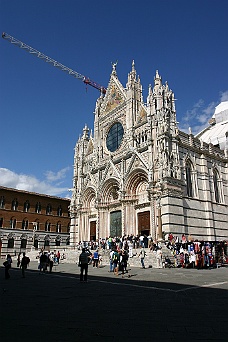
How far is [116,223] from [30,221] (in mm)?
20070

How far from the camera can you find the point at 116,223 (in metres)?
33.4

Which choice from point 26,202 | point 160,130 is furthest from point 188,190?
point 26,202

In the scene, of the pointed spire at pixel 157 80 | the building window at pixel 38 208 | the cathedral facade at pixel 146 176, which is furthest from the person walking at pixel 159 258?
the building window at pixel 38 208

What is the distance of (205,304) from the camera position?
23.7ft

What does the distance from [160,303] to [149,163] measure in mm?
22169

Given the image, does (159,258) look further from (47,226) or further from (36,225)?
(47,226)

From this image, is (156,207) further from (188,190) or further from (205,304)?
(205,304)

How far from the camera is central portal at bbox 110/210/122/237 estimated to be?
107ft

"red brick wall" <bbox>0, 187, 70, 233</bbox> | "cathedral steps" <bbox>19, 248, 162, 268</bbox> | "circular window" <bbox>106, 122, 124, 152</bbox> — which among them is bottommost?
"cathedral steps" <bbox>19, 248, 162, 268</bbox>

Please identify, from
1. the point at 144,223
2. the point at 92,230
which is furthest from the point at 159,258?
the point at 92,230

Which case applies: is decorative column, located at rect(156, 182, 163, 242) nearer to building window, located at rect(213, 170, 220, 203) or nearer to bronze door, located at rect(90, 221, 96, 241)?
building window, located at rect(213, 170, 220, 203)

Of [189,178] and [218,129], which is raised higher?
[218,129]

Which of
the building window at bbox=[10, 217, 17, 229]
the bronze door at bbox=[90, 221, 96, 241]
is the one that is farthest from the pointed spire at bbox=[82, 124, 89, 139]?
the building window at bbox=[10, 217, 17, 229]

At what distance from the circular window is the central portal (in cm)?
857
